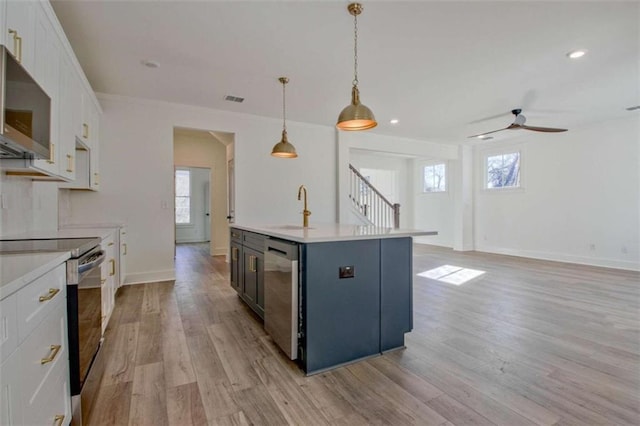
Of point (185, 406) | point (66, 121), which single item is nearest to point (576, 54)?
point (185, 406)

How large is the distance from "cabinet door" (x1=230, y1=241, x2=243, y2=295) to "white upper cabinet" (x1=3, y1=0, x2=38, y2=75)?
2242 millimetres

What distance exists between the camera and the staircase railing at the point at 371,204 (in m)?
6.83

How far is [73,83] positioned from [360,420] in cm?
369

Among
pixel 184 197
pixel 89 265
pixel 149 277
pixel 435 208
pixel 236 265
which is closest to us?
pixel 89 265

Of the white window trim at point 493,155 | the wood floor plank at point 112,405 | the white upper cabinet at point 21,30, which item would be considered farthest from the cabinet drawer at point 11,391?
the white window trim at point 493,155

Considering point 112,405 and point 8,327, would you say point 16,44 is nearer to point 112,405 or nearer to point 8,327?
point 8,327

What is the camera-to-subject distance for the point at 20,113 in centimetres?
160

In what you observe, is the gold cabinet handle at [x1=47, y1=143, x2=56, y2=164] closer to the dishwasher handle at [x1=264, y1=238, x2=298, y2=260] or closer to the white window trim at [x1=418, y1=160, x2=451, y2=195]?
the dishwasher handle at [x1=264, y1=238, x2=298, y2=260]

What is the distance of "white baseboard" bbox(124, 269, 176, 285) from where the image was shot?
4418mm

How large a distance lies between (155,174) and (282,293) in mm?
3468

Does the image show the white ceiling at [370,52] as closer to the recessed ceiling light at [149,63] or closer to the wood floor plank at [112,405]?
the recessed ceiling light at [149,63]

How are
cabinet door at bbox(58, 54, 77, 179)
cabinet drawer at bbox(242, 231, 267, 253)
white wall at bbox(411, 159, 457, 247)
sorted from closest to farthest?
cabinet door at bbox(58, 54, 77, 179), cabinet drawer at bbox(242, 231, 267, 253), white wall at bbox(411, 159, 457, 247)

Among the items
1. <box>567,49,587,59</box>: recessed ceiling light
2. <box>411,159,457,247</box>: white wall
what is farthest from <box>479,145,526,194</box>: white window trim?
<box>567,49,587,59</box>: recessed ceiling light

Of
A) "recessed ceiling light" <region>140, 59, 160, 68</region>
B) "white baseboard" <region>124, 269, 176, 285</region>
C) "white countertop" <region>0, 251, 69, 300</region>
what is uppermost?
"recessed ceiling light" <region>140, 59, 160, 68</region>
